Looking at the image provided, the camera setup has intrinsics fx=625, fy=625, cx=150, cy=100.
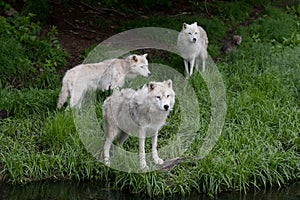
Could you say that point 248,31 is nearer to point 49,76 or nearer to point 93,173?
point 49,76

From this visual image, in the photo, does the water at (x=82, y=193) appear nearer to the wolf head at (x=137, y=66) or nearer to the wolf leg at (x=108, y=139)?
the wolf leg at (x=108, y=139)

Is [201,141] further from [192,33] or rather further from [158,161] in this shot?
[192,33]

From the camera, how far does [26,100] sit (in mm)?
9281

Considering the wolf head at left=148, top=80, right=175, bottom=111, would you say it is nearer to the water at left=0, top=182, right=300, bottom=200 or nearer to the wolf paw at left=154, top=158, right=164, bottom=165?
the wolf paw at left=154, top=158, right=164, bottom=165

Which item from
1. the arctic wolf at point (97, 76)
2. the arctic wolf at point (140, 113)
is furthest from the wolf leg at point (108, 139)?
the arctic wolf at point (97, 76)

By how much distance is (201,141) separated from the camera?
8352 mm

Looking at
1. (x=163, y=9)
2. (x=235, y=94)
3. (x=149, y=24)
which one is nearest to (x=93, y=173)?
(x=235, y=94)

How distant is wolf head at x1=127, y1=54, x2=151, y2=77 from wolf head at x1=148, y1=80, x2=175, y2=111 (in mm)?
2408

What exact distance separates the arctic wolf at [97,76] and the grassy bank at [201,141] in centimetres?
37

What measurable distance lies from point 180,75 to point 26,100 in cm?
281

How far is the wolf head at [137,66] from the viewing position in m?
9.62

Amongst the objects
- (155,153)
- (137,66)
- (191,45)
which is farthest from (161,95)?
(191,45)

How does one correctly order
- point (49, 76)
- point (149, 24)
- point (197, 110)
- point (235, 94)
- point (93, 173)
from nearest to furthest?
point (93, 173) → point (197, 110) → point (235, 94) → point (49, 76) → point (149, 24)

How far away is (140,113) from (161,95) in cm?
42
